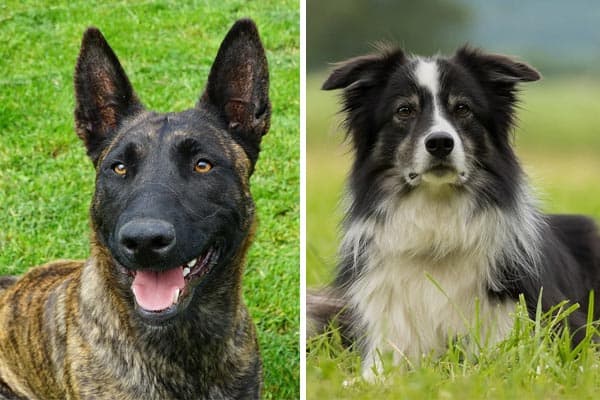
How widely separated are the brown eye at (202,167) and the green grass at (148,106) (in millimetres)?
1398

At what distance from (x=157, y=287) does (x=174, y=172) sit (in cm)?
45

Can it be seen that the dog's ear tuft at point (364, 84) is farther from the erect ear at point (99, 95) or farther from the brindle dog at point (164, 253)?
the erect ear at point (99, 95)

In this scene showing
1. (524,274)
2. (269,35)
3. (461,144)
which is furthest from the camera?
(269,35)

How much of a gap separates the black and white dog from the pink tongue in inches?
34.5

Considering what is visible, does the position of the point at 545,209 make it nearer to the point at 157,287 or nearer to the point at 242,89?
the point at 242,89

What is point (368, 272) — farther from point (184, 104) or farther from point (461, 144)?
point (184, 104)

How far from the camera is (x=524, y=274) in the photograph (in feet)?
13.8

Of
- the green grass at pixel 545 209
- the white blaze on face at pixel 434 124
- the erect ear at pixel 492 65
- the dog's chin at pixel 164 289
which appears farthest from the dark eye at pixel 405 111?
the dog's chin at pixel 164 289

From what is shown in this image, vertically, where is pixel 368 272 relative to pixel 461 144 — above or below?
below

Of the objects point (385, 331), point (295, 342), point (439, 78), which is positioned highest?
point (439, 78)

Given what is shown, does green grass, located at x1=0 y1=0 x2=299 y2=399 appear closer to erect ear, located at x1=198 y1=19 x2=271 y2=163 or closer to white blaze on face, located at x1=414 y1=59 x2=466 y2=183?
erect ear, located at x1=198 y1=19 x2=271 y2=163

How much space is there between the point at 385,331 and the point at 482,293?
46 centimetres

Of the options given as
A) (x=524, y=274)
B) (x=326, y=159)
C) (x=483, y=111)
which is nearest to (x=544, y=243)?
(x=524, y=274)

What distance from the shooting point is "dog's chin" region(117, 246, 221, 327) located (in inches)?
147
